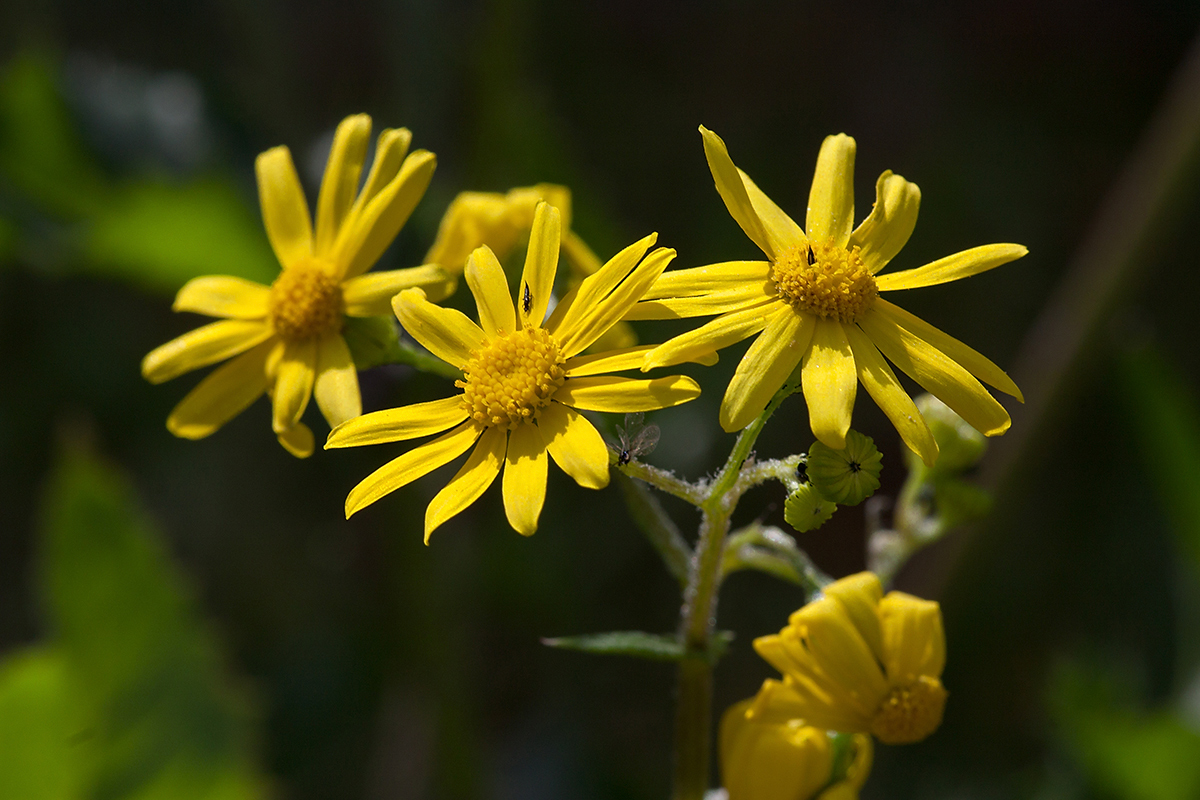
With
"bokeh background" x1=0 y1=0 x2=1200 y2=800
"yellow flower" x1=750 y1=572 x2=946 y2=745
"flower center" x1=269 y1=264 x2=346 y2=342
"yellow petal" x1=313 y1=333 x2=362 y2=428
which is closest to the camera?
"yellow flower" x1=750 y1=572 x2=946 y2=745

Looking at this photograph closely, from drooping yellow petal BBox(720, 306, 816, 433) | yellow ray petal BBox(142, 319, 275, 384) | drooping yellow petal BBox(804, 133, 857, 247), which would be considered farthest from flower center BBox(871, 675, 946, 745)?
yellow ray petal BBox(142, 319, 275, 384)

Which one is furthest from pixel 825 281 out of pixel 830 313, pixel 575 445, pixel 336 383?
pixel 336 383

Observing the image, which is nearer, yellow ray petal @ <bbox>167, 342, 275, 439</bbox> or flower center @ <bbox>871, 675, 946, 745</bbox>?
flower center @ <bbox>871, 675, 946, 745</bbox>

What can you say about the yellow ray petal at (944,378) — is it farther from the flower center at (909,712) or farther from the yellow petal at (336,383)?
the yellow petal at (336,383)

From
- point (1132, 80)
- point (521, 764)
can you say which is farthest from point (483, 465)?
point (1132, 80)

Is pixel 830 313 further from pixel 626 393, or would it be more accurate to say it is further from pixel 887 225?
pixel 626 393

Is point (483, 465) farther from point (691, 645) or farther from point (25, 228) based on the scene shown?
point (25, 228)

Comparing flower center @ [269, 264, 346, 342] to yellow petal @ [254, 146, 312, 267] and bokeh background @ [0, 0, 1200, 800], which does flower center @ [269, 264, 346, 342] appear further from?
bokeh background @ [0, 0, 1200, 800]
